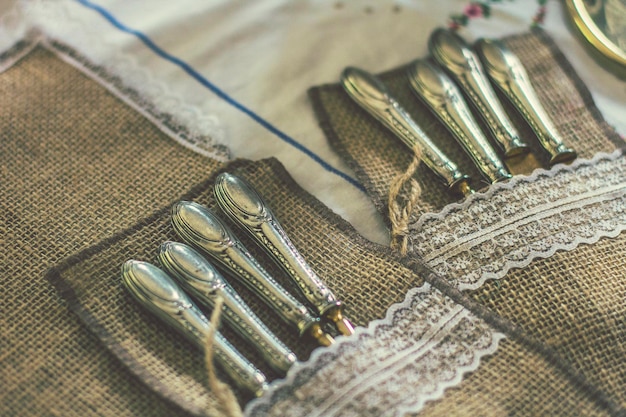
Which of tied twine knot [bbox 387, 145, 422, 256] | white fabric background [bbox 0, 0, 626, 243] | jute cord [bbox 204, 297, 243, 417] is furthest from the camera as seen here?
white fabric background [bbox 0, 0, 626, 243]

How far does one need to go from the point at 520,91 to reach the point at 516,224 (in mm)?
152

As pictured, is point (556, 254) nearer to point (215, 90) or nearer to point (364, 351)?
point (364, 351)

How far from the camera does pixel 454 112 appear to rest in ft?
1.91

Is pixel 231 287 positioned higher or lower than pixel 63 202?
lower

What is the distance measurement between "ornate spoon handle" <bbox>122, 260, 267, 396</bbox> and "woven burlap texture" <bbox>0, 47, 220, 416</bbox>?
0.14 ft

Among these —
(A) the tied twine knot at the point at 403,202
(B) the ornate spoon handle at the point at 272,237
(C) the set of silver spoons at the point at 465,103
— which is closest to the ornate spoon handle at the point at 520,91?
(C) the set of silver spoons at the point at 465,103

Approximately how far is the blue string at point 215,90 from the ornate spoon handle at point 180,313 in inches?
7.6

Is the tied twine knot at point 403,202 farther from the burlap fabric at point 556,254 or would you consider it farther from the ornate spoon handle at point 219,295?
the ornate spoon handle at point 219,295

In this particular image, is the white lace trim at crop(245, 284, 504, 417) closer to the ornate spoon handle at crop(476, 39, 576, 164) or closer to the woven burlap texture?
the woven burlap texture

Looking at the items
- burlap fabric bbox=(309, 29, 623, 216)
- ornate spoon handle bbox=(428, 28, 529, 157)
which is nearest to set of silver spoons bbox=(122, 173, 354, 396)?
burlap fabric bbox=(309, 29, 623, 216)

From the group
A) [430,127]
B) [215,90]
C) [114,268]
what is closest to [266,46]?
[215,90]

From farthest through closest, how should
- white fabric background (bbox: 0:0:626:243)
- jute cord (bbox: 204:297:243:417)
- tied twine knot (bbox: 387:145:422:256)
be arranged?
1. white fabric background (bbox: 0:0:626:243)
2. tied twine knot (bbox: 387:145:422:256)
3. jute cord (bbox: 204:297:243:417)

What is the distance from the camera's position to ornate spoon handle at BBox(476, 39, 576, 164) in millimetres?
562

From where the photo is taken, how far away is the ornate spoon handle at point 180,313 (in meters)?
0.43
